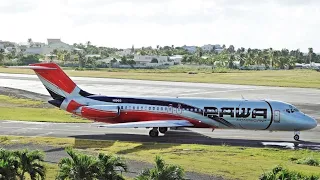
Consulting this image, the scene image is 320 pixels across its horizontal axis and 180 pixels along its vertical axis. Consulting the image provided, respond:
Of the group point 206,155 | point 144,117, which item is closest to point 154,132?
Answer: point 144,117

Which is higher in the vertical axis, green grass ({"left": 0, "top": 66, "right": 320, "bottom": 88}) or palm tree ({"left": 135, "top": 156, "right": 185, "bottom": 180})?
green grass ({"left": 0, "top": 66, "right": 320, "bottom": 88})

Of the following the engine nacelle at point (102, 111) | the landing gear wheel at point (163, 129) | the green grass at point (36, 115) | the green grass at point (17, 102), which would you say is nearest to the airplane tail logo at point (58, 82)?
the engine nacelle at point (102, 111)

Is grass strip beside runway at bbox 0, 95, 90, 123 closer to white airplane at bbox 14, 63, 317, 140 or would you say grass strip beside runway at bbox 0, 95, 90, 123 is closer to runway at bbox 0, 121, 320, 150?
runway at bbox 0, 121, 320, 150

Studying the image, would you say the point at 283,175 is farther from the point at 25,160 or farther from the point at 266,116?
the point at 266,116

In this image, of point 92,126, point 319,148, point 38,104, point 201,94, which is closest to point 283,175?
point 319,148

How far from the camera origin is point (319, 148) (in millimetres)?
40406

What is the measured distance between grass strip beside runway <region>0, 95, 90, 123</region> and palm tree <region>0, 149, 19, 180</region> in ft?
93.7

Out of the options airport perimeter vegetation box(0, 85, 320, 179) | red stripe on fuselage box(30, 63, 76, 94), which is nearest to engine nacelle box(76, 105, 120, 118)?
red stripe on fuselage box(30, 63, 76, 94)

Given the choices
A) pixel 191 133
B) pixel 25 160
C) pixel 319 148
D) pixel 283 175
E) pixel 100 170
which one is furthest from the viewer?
pixel 191 133

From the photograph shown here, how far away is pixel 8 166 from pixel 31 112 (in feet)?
119

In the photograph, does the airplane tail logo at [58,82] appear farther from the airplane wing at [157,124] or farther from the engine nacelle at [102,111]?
the airplane wing at [157,124]

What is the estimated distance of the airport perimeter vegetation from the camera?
103ft

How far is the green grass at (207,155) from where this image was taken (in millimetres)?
31641

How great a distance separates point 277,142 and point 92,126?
1913 cm
